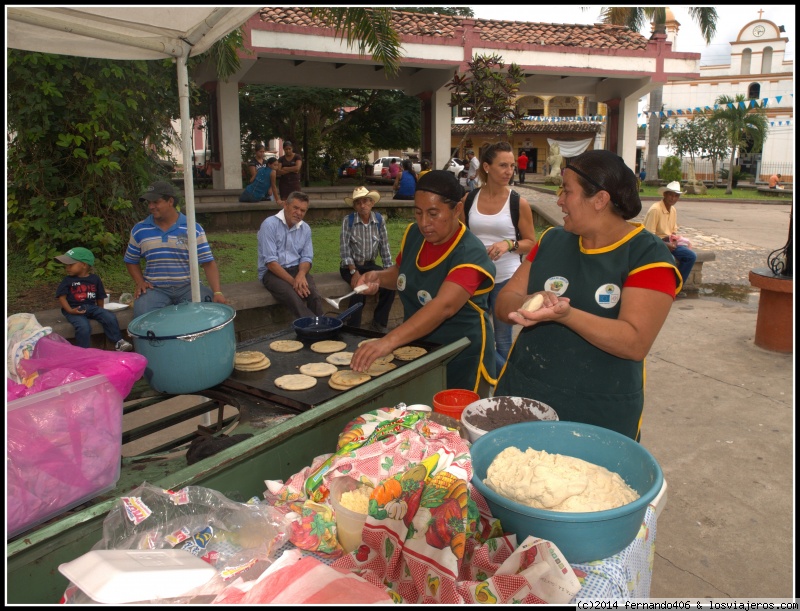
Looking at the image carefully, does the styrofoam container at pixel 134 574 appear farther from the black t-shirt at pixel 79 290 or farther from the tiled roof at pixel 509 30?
the tiled roof at pixel 509 30

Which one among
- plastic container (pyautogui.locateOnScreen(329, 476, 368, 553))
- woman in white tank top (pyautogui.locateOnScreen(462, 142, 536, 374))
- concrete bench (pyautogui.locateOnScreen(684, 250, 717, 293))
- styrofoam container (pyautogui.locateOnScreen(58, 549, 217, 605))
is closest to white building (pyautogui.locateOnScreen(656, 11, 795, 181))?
concrete bench (pyautogui.locateOnScreen(684, 250, 717, 293))

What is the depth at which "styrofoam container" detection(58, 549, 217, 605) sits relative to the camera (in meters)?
1.13

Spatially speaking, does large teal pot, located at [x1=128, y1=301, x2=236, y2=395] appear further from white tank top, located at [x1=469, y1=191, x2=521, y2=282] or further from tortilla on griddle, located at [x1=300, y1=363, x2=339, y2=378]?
white tank top, located at [x1=469, y1=191, x2=521, y2=282]

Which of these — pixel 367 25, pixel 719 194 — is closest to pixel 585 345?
pixel 367 25

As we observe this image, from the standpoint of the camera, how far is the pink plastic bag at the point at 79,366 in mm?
1723

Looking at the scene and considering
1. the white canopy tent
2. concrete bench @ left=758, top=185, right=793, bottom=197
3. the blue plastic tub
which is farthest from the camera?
concrete bench @ left=758, top=185, right=793, bottom=197

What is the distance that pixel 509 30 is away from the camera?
580 inches

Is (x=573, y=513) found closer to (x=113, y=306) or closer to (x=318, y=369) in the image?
(x=318, y=369)

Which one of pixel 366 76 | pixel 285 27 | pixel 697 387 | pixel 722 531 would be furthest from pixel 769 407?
Answer: pixel 366 76

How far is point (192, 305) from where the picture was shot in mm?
2502

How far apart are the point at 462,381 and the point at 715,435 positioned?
230 centimetres

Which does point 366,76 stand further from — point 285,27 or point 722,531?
point 722,531

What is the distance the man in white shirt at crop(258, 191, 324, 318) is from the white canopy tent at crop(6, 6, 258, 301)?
6.80 ft

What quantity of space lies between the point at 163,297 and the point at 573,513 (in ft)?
13.4
